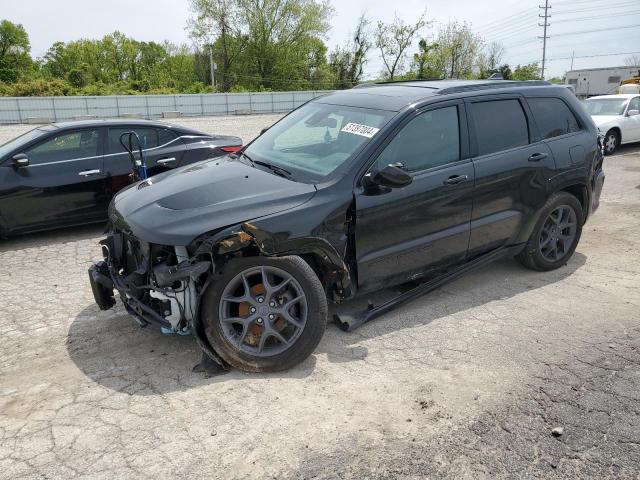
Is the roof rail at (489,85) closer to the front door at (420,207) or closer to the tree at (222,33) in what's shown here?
the front door at (420,207)

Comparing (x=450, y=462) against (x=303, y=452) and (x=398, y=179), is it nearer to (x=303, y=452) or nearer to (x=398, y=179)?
(x=303, y=452)

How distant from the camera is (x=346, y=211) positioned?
3.86m

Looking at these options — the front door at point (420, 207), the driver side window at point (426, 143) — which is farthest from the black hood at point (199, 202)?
the driver side window at point (426, 143)

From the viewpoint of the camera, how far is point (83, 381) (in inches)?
138

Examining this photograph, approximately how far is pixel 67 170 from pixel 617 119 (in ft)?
43.5

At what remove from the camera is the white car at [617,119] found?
45.7 feet

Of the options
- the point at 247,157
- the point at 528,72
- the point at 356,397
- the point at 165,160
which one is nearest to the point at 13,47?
the point at 528,72

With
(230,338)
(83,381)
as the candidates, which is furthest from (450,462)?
(83,381)

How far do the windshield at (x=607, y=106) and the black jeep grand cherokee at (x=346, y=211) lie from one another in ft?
34.0

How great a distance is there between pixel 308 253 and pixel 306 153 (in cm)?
98

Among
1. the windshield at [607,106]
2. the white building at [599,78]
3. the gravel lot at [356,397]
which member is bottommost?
the gravel lot at [356,397]

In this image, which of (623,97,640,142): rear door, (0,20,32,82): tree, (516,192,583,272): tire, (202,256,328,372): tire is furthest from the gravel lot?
(0,20,32,82): tree

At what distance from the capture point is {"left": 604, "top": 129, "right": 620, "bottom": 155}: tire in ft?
45.7

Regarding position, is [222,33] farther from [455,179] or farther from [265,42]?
[455,179]
